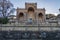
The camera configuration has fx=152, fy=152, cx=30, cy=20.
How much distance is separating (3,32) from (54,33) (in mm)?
5362

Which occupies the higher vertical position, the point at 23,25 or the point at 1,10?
the point at 1,10

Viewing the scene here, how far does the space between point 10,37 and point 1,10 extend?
14447mm

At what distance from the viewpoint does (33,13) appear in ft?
118

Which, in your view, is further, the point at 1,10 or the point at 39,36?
the point at 1,10

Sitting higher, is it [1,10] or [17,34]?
[1,10]

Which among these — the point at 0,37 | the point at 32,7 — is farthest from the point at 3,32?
the point at 32,7

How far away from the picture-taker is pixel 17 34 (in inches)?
628

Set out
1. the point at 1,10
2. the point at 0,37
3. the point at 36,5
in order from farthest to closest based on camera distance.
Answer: the point at 36,5 < the point at 1,10 < the point at 0,37

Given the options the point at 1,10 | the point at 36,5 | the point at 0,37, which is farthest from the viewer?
the point at 36,5

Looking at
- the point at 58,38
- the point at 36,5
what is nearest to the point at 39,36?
the point at 58,38

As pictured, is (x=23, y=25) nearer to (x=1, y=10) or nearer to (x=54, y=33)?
(x=54, y=33)

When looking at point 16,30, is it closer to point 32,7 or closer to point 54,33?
point 54,33

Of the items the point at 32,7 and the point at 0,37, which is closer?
the point at 0,37

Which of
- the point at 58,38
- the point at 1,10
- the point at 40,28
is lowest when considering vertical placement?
the point at 58,38
